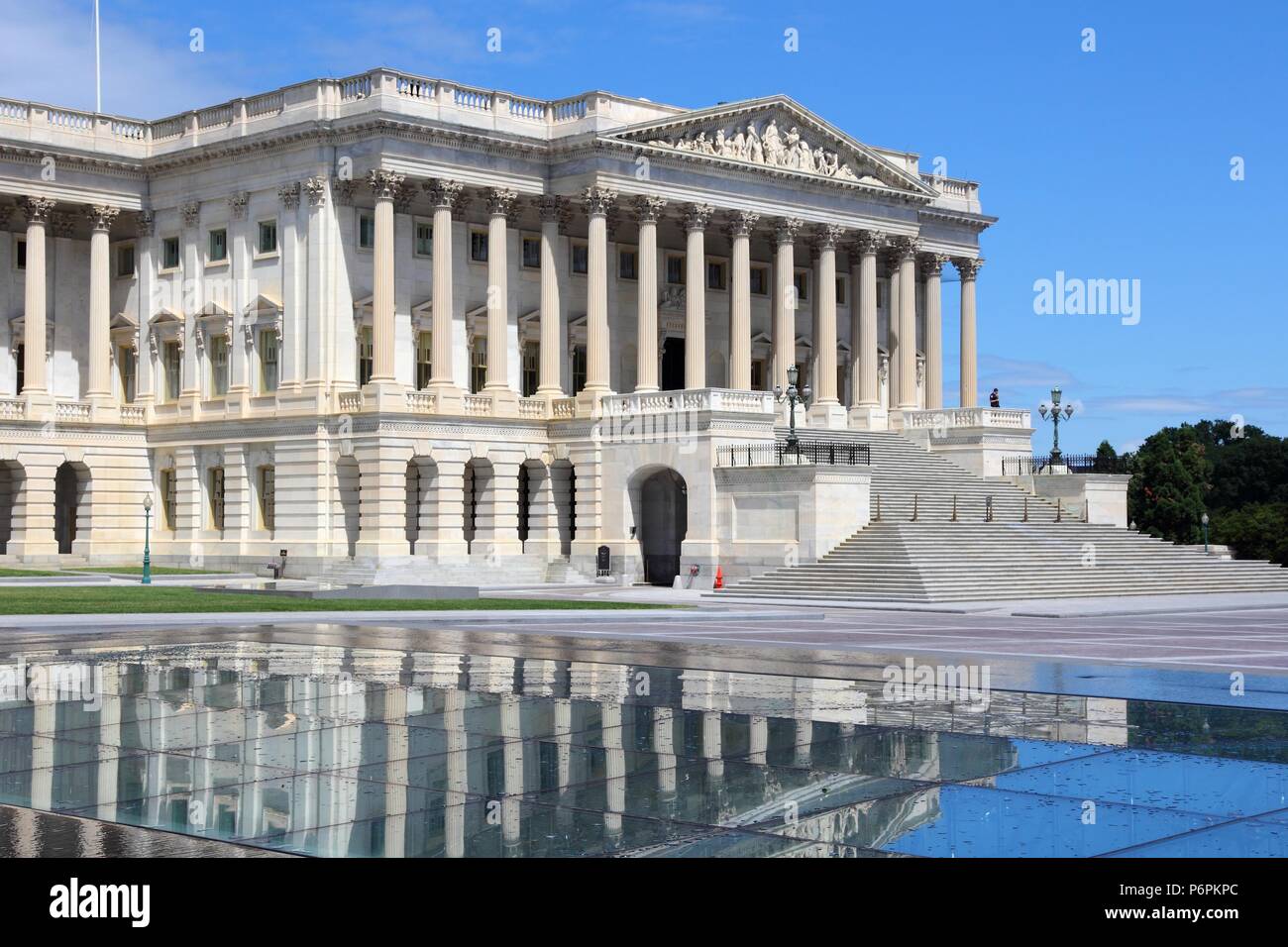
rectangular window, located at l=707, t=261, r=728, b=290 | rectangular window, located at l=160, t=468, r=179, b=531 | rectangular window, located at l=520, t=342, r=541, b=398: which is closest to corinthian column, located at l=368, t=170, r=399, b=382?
rectangular window, located at l=520, t=342, r=541, b=398

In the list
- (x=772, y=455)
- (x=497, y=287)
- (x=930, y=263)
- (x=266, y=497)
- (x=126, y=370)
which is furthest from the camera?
(x=930, y=263)

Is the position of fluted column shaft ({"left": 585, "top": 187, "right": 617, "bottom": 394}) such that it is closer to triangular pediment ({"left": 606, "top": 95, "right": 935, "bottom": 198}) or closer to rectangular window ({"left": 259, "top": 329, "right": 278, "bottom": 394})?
triangular pediment ({"left": 606, "top": 95, "right": 935, "bottom": 198})

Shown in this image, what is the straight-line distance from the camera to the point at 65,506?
263 feet

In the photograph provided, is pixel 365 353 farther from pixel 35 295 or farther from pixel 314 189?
pixel 35 295

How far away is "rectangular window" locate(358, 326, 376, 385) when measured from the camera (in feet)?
239

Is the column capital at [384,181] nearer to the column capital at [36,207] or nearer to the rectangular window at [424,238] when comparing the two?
the rectangular window at [424,238]

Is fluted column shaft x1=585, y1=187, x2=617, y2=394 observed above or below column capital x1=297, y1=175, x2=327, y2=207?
below

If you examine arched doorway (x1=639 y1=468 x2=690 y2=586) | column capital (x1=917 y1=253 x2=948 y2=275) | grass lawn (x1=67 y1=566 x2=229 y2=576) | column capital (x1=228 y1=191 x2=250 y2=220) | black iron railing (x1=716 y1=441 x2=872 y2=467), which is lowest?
grass lawn (x1=67 y1=566 x2=229 y2=576)

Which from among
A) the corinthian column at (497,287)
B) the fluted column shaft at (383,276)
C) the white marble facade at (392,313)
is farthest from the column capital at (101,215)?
the corinthian column at (497,287)

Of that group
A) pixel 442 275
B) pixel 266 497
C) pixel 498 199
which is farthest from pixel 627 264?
pixel 266 497

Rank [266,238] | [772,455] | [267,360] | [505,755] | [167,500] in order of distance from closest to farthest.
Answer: [505,755]
[772,455]
[266,238]
[267,360]
[167,500]

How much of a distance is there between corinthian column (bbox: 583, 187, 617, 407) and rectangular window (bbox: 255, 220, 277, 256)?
1300 cm

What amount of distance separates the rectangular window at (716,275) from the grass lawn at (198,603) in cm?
3585

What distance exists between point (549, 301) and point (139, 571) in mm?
20189
